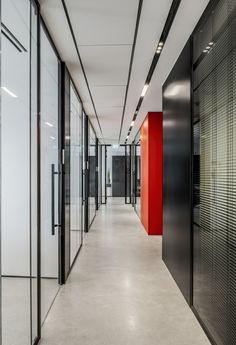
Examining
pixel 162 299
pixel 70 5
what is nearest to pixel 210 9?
pixel 70 5

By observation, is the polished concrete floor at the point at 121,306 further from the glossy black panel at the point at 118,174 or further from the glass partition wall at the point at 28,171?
the glossy black panel at the point at 118,174

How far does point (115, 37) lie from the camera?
348 cm

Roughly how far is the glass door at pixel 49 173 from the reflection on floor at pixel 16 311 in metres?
0.33

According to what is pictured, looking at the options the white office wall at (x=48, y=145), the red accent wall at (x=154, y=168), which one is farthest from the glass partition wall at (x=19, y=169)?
the red accent wall at (x=154, y=168)

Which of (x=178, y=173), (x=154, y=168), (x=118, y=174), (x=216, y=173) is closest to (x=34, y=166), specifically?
(x=216, y=173)

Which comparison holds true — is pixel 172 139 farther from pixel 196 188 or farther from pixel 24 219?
pixel 24 219

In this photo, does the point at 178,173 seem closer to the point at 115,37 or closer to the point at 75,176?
the point at 115,37

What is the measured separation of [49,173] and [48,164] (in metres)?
0.15

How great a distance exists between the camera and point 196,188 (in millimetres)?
3357

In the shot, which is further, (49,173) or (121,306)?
(49,173)

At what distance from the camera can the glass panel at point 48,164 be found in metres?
3.32

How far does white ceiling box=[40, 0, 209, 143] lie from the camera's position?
2.89 metres

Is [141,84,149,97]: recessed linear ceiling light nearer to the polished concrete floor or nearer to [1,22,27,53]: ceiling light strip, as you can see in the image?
[1,22,27,53]: ceiling light strip

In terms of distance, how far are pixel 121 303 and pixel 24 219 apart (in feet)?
5.50
